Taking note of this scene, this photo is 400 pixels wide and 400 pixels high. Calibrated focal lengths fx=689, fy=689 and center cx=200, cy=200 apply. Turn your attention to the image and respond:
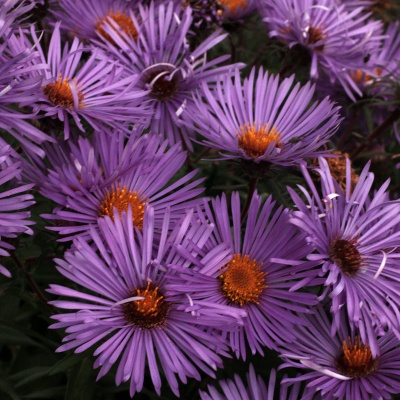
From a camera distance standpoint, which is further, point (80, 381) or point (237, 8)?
point (237, 8)

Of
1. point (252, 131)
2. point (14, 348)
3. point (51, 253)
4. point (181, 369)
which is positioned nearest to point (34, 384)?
point (14, 348)

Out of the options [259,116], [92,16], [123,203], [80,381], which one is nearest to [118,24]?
[92,16]

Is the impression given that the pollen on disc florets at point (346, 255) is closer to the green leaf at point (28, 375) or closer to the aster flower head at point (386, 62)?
the green leaf at point (28, 375)

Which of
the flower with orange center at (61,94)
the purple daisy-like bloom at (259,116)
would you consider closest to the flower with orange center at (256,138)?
the purple daisy-like bloom at (259,116)

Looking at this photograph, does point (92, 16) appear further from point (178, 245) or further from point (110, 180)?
point (178, 245)

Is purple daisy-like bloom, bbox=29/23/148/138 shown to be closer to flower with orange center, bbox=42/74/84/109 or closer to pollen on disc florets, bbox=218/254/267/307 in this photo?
flower with orange center, bbox=42/74/84/109

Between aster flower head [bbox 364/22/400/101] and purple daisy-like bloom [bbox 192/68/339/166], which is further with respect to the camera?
aster flower head [bbox 364/22/400/101]

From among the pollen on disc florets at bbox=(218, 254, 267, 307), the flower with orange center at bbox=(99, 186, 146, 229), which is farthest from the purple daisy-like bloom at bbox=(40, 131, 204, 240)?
the pollen on disc florets at bbox=(218, 254, 267, 307)
